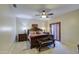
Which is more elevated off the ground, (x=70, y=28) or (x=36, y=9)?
(x=36, y=9)

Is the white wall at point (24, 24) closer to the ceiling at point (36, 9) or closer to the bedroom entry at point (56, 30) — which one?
the ceiling at point (36, 9)

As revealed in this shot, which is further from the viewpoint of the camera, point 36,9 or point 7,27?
point 7,27

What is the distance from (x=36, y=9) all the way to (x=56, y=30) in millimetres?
612

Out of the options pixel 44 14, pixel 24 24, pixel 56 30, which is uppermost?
pixel 44 14

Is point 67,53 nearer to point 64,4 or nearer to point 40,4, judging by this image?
point 64,4

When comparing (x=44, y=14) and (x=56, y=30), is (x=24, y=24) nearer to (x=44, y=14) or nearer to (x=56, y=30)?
(x=44, y=14)

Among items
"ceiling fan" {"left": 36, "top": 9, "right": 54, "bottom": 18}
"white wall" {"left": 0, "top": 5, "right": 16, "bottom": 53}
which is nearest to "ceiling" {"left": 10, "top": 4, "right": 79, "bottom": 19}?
"ceiling fan" {"left": 36, "top": 9, "right": 54, "bottom": 18}

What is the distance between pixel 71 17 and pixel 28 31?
3.00 ft

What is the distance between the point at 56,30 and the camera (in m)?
1.66

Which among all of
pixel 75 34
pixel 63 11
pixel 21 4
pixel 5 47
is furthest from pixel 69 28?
pixel 5 47

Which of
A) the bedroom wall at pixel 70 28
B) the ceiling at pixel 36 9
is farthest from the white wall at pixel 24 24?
the bedroom wall at pixel 70 28

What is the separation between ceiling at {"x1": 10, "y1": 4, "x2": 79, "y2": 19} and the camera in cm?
141

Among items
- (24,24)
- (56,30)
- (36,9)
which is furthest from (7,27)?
(56,30)

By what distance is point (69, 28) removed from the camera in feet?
5.25
